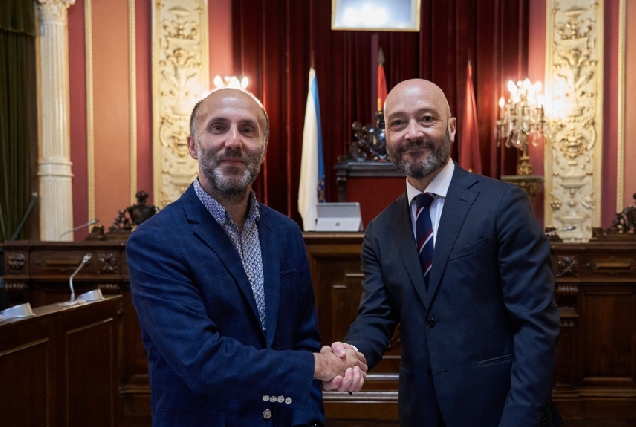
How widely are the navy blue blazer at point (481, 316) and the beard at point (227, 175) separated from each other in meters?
0.52

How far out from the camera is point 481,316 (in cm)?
166

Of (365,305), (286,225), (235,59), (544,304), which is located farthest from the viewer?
(235,59)

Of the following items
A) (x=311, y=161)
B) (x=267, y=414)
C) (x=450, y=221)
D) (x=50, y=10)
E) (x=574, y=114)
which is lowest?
(x=267, y=414)

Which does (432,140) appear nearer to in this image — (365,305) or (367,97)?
(365,305)

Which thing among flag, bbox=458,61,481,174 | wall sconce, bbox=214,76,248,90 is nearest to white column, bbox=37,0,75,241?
wall sconce, bbox=214,76,248,90

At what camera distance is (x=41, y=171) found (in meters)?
6.14

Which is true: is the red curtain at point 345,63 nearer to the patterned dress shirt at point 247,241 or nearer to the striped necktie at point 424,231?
the striped necktie at point 424,231

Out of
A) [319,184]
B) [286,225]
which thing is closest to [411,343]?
[286,225]

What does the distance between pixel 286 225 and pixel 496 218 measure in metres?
0.57

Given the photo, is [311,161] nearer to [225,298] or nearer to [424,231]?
[424,231]

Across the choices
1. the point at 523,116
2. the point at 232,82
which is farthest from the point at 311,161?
the point at 523,116

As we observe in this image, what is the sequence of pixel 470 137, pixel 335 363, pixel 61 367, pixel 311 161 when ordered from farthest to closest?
1. pixel 470 137
2. pixel 311 161
3. pixel 61 367
4. pixel 335 363

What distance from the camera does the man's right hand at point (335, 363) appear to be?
60.2 inches

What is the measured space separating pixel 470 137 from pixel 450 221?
5394mm
